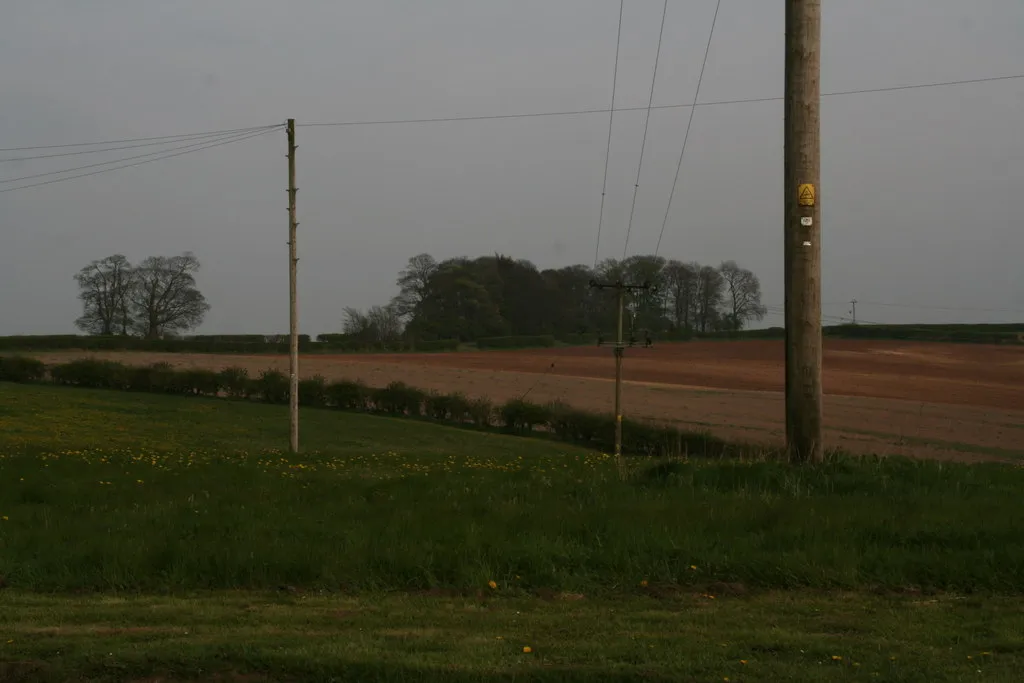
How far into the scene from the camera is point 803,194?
11586mm

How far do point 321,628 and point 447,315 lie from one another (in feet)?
269

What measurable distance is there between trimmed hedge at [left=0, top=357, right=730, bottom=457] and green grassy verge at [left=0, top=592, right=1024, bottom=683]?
119 ft

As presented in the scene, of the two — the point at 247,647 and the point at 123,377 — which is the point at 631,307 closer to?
the point at 123,377

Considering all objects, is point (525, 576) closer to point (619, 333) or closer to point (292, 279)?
point (292, 279)

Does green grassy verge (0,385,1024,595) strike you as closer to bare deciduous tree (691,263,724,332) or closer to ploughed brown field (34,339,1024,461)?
ploughed brown field (34,339,1024,461)

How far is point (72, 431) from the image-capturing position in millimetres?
37750

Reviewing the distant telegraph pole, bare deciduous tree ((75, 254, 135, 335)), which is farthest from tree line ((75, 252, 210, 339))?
the distant telegraph pole

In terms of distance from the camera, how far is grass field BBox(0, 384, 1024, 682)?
18.3ft

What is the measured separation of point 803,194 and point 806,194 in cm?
3

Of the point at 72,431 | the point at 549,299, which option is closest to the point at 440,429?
the point at 72,431

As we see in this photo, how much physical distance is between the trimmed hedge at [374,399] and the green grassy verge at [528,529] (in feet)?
104

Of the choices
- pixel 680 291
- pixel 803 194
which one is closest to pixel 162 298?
pixel 680 291

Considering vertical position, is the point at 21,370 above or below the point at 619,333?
below

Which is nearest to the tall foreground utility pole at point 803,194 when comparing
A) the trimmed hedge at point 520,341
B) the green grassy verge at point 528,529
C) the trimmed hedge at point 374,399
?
the green grassy verge at point 528,529
